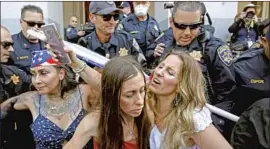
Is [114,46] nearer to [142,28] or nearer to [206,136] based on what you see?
[142,28]

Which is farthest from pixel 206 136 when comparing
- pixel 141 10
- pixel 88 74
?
pixel 141 10

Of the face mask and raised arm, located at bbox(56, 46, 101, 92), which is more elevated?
the face mask

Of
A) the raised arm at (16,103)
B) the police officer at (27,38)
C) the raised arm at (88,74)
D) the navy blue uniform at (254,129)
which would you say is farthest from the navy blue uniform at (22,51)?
the navy blue uniform at (254,129)

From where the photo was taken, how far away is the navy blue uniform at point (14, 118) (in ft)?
6.73

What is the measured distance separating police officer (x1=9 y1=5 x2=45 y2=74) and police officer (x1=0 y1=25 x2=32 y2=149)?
21 centimetres

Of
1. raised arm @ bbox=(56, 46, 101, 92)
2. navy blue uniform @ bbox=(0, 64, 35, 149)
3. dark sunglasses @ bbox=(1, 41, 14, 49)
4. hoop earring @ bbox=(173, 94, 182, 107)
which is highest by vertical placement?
dark sunglasses @ bbox=(1, 41, 14, 49)

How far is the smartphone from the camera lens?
4.92ft

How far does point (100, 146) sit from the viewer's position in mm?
1494

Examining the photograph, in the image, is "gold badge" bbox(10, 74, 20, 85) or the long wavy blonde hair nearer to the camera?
the long wavy blonde hair

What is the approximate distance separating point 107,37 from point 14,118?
0.84 meters

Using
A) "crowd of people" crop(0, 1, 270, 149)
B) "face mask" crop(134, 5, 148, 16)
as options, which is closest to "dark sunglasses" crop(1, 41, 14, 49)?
"crowd of people" crop(0, 1, 270, 149)

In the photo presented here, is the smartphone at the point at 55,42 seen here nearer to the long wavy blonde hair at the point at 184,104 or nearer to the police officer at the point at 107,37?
the long wavy blonde hair at the point at 184,104

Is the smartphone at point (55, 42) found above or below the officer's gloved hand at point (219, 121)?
above

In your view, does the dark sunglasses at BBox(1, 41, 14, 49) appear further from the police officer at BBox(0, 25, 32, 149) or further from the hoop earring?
the hoop earring
